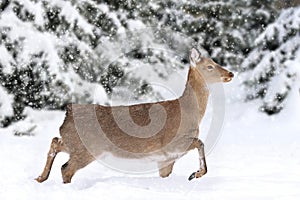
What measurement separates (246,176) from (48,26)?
18.5 ft

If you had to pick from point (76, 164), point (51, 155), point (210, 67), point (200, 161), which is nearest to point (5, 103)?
point (51, 155)

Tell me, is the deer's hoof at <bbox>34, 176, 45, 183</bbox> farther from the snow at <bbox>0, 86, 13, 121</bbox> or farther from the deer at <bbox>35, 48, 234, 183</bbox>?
the snow at <bbox>0, 86, 13, 121</bbox>

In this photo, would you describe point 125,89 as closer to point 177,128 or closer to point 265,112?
point 265,112

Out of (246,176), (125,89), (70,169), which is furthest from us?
(125,89)

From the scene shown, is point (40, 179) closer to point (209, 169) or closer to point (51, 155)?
point (51, 155)

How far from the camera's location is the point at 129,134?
5.79 m

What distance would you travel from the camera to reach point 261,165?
7.78 metres

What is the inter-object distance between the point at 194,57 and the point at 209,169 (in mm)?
1754

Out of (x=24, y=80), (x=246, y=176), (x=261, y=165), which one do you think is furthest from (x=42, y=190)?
(x=24, y=80)

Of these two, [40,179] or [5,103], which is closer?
[40,179]

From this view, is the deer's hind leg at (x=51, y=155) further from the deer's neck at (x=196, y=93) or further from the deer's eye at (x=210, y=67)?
the deer's eye at (x=210, y=67)

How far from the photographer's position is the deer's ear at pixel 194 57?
20.0ft

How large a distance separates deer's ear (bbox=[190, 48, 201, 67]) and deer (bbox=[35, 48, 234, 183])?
41 cm

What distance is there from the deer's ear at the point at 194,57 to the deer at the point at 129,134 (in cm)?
41
